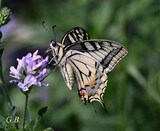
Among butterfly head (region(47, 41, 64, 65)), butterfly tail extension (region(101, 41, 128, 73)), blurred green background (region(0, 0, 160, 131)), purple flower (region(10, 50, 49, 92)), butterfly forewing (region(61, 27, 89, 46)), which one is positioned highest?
blurred green background (region(0, 0, 160, 131))

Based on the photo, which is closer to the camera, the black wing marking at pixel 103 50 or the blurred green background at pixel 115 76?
the black wing marking at pixel 103 50

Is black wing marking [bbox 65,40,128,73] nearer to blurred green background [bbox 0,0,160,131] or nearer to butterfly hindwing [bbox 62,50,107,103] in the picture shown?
butterfly hindwing [bbox 62,50,107,103]

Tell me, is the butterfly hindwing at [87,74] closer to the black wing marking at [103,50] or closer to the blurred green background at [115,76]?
the black wing marking at [103,50]

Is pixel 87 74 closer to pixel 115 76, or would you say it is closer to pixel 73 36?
pixel 73 36

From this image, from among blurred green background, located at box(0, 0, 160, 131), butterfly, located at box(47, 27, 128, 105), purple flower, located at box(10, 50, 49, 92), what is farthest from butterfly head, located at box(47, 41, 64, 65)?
blurred green background, located at box(0, 0, 160, 131)

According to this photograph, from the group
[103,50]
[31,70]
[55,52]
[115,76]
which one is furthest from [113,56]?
[115,76]

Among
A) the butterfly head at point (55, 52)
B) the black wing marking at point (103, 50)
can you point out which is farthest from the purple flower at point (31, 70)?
the black wing marking at point (103, 50)

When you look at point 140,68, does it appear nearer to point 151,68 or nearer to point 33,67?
point 151,68
